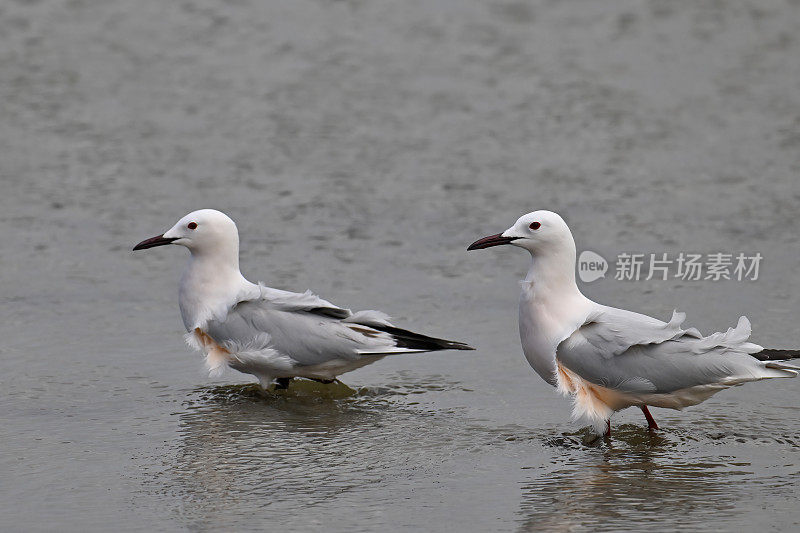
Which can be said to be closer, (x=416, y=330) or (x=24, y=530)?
(x=24, y=530)

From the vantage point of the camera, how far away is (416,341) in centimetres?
794

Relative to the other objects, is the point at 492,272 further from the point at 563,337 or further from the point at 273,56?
the point at 273,56

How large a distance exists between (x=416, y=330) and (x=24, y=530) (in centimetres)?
360

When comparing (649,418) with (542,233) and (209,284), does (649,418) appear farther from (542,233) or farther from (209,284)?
(209,284)

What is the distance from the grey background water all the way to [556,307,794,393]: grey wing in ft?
1.17

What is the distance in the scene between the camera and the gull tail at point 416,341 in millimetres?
7871

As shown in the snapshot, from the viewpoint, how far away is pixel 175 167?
42.1 ft

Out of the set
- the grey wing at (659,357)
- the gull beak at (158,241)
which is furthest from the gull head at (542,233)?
the gull beak at (158,241)

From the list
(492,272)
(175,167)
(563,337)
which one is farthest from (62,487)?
(175,167)

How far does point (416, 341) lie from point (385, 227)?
3330 millimetres

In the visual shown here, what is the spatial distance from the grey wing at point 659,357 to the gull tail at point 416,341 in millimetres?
787

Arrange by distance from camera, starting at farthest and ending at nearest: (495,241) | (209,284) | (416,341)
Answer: (209,284) < (416,341) < (495,241)

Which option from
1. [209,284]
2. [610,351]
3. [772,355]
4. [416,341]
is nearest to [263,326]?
[209,284]

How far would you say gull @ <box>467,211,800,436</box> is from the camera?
7047mm
